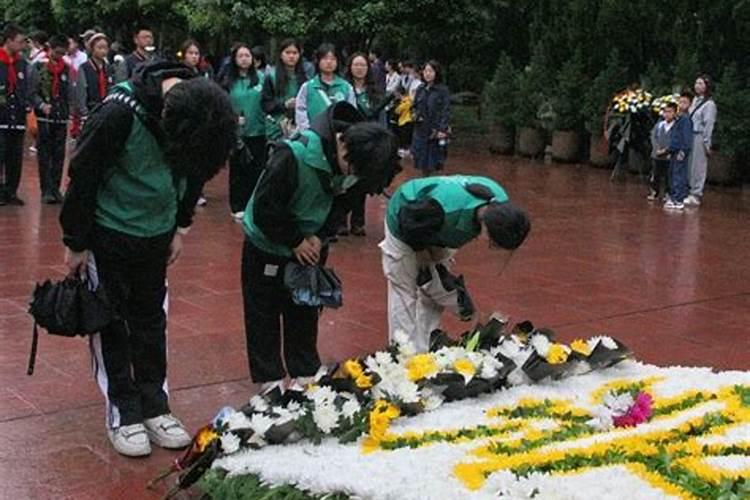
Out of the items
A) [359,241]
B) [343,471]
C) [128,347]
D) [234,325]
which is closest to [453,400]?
[343,471]

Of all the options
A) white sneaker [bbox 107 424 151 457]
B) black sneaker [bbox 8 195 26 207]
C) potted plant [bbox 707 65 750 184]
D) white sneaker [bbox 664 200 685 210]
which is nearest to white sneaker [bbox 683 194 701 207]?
white sneaker [bbox 664 200 685 210]

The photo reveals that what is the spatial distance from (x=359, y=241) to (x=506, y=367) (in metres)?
5.33

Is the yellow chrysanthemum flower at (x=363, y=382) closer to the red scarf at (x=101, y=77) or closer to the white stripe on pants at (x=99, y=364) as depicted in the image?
the white stripe on pants at (x=99, y=364)

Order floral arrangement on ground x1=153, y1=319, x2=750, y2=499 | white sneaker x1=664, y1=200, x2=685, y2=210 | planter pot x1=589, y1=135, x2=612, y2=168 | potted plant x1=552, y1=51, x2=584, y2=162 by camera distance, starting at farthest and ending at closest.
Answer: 1. potted plant x1=552, y1=51, x2=584, y2=162
2. planter pot x1=589, y1=135, x2=612, y2=168
3. white sneaker x1=664, y1=200, x2=685, y2=210
4. floral arrangement on ground x1=153, y1=319, x2=750, y2=499

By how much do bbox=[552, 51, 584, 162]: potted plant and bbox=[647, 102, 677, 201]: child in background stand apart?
3471 millimetres

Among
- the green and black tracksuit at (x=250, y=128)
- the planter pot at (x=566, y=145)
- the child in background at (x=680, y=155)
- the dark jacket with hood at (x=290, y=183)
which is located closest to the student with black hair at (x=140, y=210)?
the dark jacket with hood at (x=290, y=183)

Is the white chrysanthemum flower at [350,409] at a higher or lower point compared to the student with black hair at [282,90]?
lower

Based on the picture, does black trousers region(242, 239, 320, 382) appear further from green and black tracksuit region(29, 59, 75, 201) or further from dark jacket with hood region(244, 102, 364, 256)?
green and black tracksuit region(29, 59, 75, 201)

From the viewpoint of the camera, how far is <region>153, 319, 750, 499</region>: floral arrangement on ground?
3145 mm

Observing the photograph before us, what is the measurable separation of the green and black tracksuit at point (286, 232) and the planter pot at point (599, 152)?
13.2 metres

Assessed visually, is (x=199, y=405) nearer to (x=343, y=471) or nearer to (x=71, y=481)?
(x=71, y=481)

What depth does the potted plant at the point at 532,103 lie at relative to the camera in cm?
1845

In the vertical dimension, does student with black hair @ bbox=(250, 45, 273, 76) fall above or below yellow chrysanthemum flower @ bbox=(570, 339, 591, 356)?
above

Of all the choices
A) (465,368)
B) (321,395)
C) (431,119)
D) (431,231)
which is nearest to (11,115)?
(431,119)
